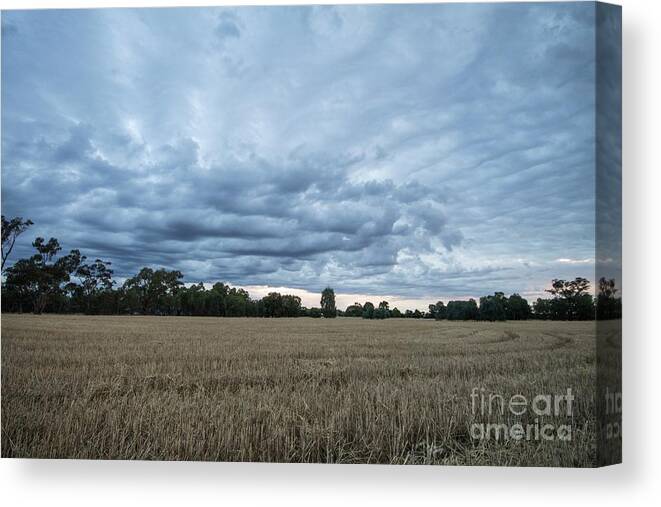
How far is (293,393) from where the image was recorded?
215 inches

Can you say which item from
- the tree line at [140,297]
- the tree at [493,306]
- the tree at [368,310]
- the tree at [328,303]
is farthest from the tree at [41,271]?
the tree at [493,306]

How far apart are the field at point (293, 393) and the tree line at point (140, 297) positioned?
0.15 meters

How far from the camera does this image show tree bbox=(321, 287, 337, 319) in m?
5.87

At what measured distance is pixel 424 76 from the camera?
569 cm

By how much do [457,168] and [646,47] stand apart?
2.48 m

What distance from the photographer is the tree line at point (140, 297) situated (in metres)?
5.77

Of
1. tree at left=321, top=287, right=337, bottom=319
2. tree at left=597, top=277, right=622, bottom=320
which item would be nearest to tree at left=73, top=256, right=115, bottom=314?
tree at left=321, top=287, right=337, bottom=319

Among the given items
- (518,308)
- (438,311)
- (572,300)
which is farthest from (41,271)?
(572,300)

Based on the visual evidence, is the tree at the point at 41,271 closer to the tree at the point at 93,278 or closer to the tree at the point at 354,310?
the tree at the point at 93,278

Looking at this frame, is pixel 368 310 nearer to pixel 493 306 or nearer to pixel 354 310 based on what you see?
pixel 354 310

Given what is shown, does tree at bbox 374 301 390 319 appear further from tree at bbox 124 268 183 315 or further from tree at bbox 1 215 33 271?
tree at bbox 1 215 33 271

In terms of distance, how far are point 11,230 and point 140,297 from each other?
1.62 m

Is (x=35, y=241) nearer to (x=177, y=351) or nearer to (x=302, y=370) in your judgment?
(x=177, y=351)

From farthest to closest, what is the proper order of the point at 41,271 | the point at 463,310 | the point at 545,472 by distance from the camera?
1. the point at 41,271
2. the point at 463,310
3. the point at 545,472
